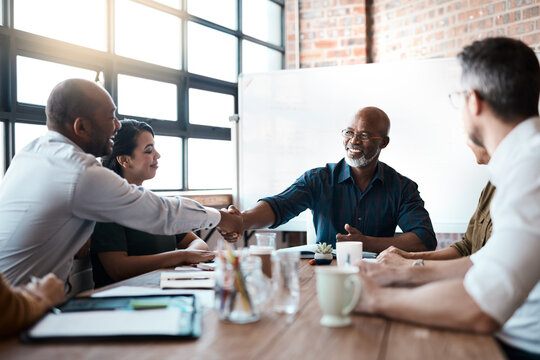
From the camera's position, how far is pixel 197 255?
1943mm

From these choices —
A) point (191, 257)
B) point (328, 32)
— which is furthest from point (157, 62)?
point (191, 257)

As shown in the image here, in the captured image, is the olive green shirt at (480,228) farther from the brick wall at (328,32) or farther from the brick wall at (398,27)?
the brick wall at (328,32)

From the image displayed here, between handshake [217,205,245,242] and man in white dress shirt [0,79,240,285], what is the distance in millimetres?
502

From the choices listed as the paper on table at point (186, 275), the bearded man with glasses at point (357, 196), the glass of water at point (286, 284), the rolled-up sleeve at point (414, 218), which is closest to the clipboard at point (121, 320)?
the glass of water at point (286, 284)

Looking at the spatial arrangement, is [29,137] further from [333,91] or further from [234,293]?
[234,293]

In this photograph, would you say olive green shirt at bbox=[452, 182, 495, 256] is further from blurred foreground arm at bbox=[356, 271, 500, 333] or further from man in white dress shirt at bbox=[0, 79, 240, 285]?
man in white dress shirt at bbox=[0, 79, 240, 285]

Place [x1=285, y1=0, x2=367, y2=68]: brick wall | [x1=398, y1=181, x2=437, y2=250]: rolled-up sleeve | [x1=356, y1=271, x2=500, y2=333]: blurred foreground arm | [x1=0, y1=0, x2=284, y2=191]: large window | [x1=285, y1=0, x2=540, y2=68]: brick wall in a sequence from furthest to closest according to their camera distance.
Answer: [x1=285, y1=0, x2=367, y2=68]: brick wall
[x1=285, y1=0, x2=540, y2=68]: brick wall
[x1=0, y1=0, x2=284, y2=191]: large window
[x1=398, y1=181, x2=437, y2=250]: rolled-up sleeve
[x1=356, y1=271, x2=500, y2=333]: blurred foreground arm

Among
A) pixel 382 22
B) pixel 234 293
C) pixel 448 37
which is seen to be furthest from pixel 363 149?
pixel 382 22

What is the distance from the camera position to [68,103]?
1.78m

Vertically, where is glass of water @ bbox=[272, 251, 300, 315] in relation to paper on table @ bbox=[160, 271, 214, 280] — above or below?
above

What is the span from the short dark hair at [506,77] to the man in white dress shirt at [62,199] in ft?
3.58

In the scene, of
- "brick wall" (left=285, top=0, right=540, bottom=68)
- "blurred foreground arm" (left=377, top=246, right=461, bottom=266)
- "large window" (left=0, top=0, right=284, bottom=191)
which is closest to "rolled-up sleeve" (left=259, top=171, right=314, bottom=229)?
"blurred foreground arm" (left=377, top=246, right=461, bottom=266)


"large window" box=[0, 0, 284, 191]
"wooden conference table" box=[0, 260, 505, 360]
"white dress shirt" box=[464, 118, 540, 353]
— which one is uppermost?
"large window" box=[0, 0, 284, 191]

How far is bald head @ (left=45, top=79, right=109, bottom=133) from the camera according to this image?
178 cm
